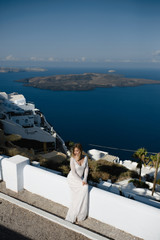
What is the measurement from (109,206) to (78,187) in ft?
2.54

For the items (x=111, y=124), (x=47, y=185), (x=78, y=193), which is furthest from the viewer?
(x=111, y=124)

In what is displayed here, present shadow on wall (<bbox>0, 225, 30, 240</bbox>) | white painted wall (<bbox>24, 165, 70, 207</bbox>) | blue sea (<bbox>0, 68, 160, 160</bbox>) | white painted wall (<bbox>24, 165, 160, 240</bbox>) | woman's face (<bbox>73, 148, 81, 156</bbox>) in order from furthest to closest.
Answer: blue sea (<bbox>0, 68, 160, 160</bbox>), white painted wall (<bbox>24, 165, 70, 207</bbox>), woman's face (<bbox>73, 148, 81, 156</bbox>), shadow on wall (<bbox>0, 225, 30, 240</bbox>), white painted wall (<bbox>24, 165, 160, 240</bbox>)

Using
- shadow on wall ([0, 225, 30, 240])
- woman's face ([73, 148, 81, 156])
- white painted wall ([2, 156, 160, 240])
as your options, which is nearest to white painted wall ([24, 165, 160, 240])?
white painted wall ([2, 156, 160, 240])

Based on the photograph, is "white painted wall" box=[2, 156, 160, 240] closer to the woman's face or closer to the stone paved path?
the stone paved path

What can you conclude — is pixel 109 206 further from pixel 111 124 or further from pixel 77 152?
pixel 111 124

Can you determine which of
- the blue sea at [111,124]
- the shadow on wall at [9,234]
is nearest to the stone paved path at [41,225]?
the shadow on wall at [9,234]

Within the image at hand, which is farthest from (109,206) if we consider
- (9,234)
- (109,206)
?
(9,234)

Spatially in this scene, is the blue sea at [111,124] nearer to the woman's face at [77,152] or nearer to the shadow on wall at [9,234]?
the woman's face at [77,152]

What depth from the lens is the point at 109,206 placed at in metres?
4.37

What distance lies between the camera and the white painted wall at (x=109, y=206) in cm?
397

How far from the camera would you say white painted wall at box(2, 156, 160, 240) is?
13.0 ft

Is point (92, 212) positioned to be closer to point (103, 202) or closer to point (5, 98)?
point (103, 202)

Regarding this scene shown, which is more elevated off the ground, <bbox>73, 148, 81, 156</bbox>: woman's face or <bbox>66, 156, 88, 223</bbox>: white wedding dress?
<bbox>73, 148, 81, 156</bbox>: woman's face

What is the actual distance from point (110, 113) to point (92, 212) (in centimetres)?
8516
